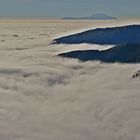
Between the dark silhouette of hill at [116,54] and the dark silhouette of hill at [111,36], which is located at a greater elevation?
the dark silhouette of hill at [111,36]

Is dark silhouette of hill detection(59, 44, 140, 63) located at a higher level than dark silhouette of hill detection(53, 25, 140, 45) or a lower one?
lower

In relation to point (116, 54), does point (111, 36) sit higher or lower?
higher

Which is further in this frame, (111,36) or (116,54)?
(111,36)

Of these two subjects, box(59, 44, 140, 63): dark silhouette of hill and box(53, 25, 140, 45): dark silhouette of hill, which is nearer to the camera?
box(59, 44, 140, 63): dark silhouette of hill

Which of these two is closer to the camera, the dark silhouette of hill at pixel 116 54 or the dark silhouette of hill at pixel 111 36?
the dark silhouette of hill at pixel 116 54
